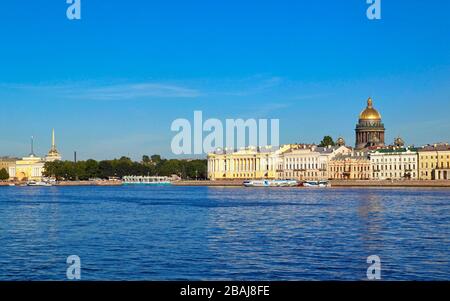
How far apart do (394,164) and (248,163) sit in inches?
760

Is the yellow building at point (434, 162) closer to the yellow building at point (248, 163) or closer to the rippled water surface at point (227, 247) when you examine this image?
the yellow building at point (248, 163)

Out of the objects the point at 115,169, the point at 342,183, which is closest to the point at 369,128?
the point at 342,183

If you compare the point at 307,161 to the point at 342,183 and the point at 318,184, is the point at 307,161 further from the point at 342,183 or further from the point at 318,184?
the point at 342,183

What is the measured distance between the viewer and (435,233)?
16.7 meters

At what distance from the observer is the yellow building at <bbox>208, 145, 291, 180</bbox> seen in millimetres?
87250

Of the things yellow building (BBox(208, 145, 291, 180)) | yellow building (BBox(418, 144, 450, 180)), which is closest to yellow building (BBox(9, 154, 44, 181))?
yellow building (BBox(208, 145, 291, 180))

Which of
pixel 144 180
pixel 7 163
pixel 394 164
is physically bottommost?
pixel 144 180

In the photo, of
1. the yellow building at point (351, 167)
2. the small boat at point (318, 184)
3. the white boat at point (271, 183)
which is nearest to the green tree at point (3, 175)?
the white boat at point (271, 183)

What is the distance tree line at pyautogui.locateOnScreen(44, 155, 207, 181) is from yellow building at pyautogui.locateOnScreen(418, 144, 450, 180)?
37070mm

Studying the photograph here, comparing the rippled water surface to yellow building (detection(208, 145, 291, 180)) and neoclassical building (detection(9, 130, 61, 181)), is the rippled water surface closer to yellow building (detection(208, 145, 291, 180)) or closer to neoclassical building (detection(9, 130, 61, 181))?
yellow building (detection(208, 145, 291, 180))

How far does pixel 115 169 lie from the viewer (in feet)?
347
